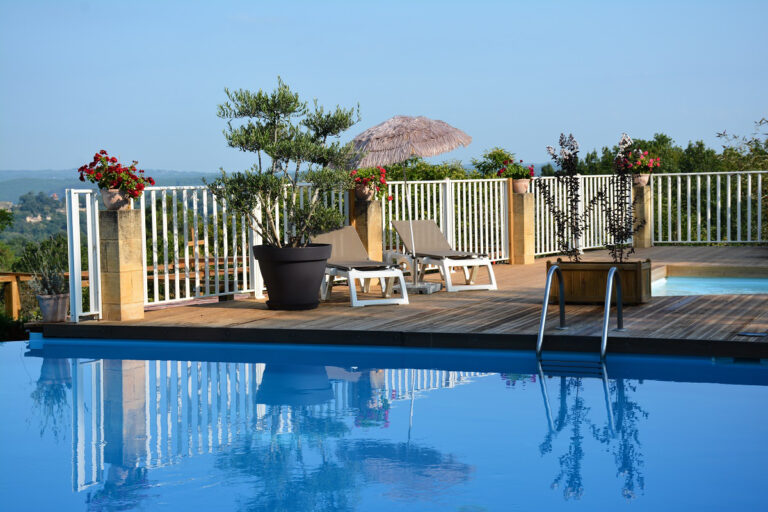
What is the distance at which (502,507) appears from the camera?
3.79 metres

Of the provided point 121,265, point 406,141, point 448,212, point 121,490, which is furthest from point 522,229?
point 121,490

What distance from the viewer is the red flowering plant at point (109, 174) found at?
8.10m

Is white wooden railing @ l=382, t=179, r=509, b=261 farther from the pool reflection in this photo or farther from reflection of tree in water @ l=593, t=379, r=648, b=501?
reflection of tree in water @ l=593, t=379, r=648, b=501

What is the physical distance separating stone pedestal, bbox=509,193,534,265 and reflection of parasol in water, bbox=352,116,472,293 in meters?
3.11

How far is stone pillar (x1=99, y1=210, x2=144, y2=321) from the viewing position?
8.08 meters

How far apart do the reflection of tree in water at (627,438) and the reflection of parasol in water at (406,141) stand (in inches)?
168

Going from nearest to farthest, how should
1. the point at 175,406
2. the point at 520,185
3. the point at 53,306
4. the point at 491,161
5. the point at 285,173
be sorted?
1. the point at 175,406
2. the point at 53,306
3. the point at 285,173
4. the point at 520,185
5. the point at 491,161

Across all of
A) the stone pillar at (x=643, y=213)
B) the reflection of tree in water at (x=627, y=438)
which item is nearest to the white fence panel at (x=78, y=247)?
the reflection of tree in water at (x=627, y=438)

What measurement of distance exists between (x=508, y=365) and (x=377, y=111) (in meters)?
32.2

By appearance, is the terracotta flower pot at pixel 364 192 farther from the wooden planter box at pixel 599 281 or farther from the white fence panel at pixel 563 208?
the white fence panel at pixel 563 208

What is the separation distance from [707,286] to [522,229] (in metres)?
2.74

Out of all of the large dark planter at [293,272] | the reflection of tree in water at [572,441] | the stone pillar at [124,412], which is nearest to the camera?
the reflection of tree in water at [572,441]

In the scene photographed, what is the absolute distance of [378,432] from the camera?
5.10 meters

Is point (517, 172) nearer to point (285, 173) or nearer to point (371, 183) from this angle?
point (371, 183)
